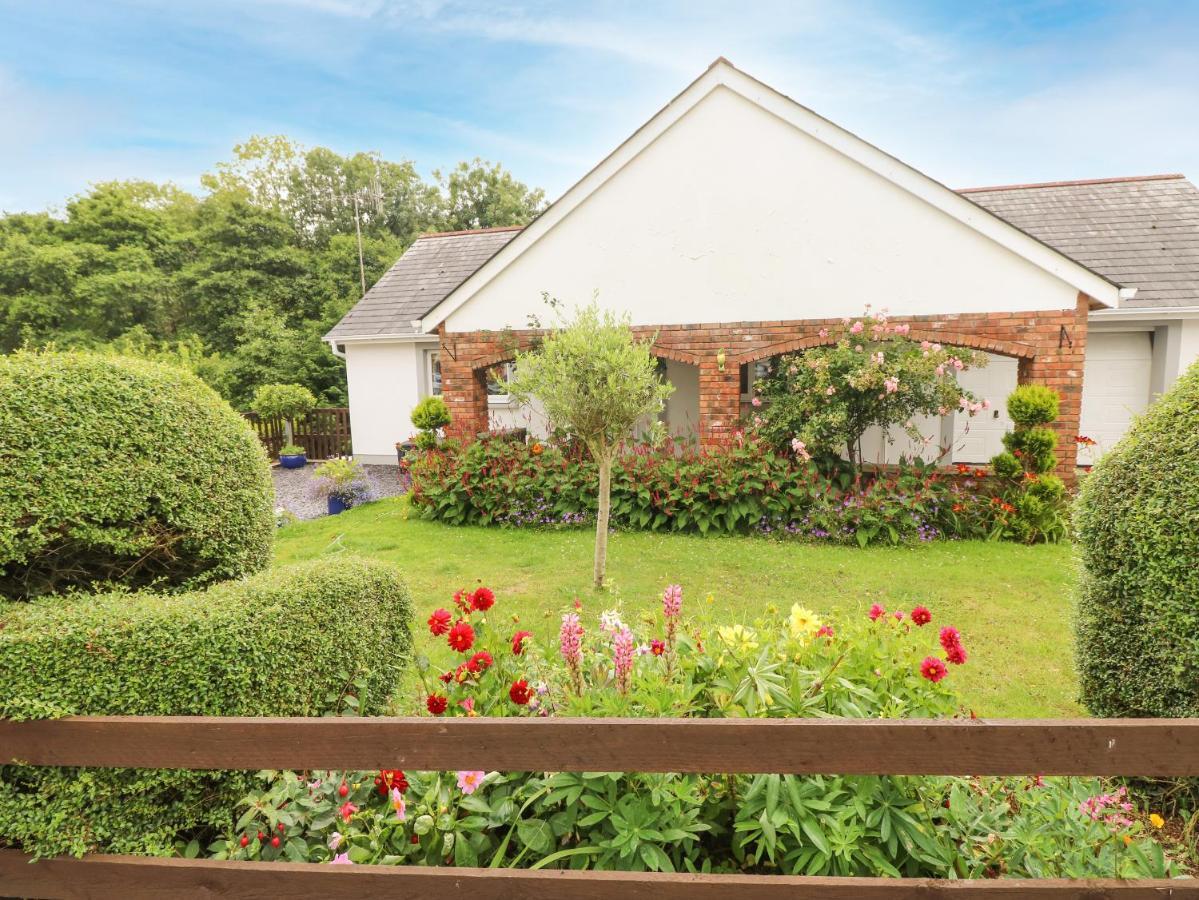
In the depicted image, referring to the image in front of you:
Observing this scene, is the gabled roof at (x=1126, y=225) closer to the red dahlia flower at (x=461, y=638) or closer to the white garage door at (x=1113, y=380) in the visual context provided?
the white garage door at (x=1113, y=380)

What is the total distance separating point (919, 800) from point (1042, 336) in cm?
852

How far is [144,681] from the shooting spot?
2.31 meters

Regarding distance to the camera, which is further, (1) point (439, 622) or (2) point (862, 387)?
(2) point (862, 387)

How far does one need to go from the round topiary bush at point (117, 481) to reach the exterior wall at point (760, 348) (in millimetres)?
7351

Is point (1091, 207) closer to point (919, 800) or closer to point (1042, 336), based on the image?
point (1042, 336)

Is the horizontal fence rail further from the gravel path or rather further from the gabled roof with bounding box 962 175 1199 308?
the gabled roof with bounding box 962 175 1199 308

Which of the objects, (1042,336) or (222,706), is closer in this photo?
(222,706)

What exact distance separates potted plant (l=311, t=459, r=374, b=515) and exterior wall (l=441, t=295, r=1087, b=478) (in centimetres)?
255

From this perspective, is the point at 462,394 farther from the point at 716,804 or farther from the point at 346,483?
the point at 716,804

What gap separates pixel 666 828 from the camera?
2.17 m

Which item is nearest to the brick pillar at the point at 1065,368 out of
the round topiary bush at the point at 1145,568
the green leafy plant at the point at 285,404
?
the round topiary bush at the point at 1145,568

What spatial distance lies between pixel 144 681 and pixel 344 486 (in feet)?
32.6

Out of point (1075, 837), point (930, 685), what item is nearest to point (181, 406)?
point (930, 685)

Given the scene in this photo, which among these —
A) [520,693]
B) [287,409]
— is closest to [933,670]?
[520,693]
